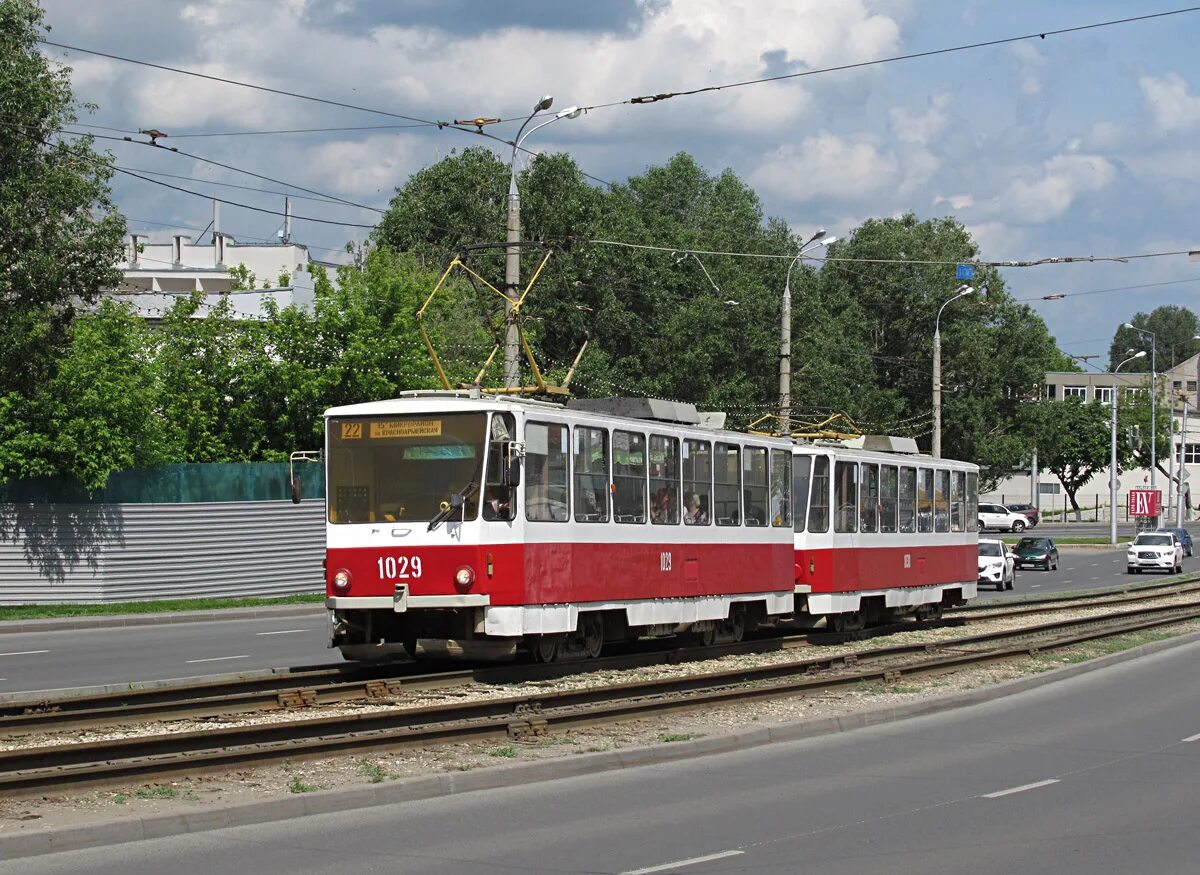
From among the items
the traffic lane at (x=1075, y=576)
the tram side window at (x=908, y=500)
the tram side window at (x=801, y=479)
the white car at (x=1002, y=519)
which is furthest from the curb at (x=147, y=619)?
the white car at (x=1002, y=519)

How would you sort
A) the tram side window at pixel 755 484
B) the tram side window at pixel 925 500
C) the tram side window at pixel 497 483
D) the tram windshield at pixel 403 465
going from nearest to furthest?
the tram side window at pixel 497 483, the tram windshield at pixel 403 465, the tram side window at pixel 755 484, the tram side window at pixel 925 500

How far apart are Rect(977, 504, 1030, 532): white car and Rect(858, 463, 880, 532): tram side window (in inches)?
2592

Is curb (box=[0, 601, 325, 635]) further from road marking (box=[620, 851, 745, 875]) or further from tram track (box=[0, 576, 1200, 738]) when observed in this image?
road marking (box=[620, 851, 745, 875])

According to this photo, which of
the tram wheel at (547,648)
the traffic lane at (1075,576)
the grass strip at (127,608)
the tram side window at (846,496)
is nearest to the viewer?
the tram wheel at (547,648)

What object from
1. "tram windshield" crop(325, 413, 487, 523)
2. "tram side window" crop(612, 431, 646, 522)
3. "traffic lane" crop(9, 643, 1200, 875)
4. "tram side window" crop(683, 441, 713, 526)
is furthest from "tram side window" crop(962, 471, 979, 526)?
"traffic lane" crop(9, 643, 1200, 875)

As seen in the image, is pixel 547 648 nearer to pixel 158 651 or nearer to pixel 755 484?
pixel 755 484

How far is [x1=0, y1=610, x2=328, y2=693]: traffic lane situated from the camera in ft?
62.6

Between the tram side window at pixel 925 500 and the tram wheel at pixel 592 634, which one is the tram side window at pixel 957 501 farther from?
Answer: the tram wheel at pixel 592 634

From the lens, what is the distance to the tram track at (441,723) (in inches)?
419

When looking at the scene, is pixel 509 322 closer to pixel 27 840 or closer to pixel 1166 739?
pixel 1166 739

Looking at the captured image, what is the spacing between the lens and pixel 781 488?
939 inches

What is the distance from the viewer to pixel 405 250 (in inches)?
2842

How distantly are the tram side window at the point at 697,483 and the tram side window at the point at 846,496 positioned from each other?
396 cm

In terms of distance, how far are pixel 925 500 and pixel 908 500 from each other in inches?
37.5
